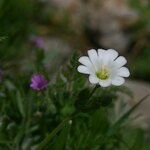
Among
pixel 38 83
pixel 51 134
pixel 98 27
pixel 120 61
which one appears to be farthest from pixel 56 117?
pixel 98 27

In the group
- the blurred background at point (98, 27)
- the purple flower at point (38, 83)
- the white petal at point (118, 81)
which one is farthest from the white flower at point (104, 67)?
the blurred background at point (98, 27)

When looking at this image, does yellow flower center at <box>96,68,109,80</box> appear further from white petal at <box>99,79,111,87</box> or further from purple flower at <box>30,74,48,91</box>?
Result: purple flower at <box>30,74,48,91</box>

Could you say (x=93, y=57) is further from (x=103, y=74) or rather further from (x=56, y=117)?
(x=56, y=117)

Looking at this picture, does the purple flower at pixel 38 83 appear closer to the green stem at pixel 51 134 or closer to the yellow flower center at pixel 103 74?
the green stem at pixel 51 134

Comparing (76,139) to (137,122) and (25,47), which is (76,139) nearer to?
(137,122)

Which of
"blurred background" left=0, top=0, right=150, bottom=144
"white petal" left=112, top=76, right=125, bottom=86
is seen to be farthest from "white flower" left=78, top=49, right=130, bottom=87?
"blurred background" left=0, top=0, right=150, bottom=144

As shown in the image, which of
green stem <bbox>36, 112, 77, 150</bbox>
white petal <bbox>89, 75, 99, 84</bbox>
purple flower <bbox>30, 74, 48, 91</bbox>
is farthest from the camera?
purple flower <bbox>30, 74, 48, 91</bbox>

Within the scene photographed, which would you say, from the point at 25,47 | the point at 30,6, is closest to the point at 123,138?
the point at 25,47
